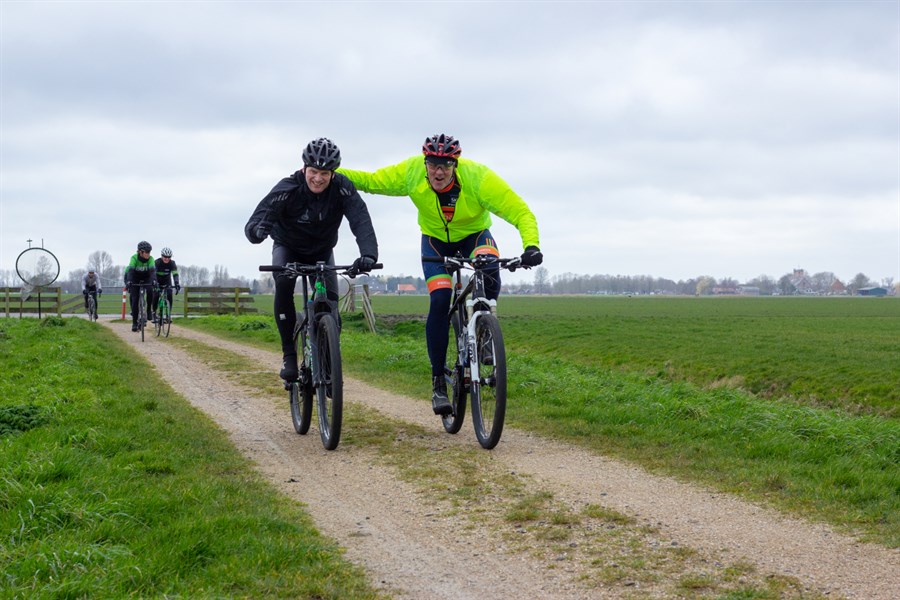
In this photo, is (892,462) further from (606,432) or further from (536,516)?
(536,516)

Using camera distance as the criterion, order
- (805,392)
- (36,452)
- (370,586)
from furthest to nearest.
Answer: (805,392), (36,452), (370,586)

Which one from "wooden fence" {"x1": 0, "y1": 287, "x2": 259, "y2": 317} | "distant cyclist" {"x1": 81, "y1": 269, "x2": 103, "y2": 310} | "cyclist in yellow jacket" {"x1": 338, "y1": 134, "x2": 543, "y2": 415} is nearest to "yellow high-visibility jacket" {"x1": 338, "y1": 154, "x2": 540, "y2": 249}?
"cyclist in yellow jacket" {"x1": 338, "y1": 134, "x2": 543, "y2": 415}

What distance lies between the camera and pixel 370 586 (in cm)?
355

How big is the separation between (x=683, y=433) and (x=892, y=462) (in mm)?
1539

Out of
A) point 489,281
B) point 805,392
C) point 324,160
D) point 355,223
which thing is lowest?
point 805,392

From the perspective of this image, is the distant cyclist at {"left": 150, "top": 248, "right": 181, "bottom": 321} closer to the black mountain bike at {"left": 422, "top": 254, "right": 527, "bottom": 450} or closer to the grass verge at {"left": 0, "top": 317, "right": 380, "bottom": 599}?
the grass verge at {"left": 0, "top": 317, "right": 380, "bottom": 599}

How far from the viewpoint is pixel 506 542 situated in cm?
413

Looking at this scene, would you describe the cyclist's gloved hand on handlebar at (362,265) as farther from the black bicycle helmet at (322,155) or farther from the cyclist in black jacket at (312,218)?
the black bicycle helmet at (322,155)

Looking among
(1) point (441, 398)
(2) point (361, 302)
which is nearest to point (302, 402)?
(1) point (441, 398)

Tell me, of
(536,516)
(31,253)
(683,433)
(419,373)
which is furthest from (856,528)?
(31,253)

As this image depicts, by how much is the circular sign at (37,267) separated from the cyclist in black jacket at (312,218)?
60.4 feet

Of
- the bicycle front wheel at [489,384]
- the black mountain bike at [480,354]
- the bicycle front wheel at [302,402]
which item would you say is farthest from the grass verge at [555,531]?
the bicycle front wheel at [302,402]

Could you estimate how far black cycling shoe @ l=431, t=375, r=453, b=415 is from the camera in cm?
708

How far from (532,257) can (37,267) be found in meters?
20.7
